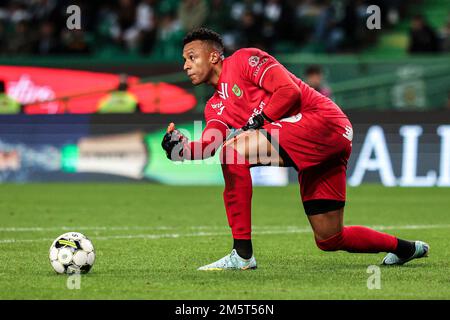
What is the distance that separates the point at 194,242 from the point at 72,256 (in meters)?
2.51

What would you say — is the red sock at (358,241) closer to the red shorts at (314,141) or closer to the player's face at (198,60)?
the red shorts at (314,141)

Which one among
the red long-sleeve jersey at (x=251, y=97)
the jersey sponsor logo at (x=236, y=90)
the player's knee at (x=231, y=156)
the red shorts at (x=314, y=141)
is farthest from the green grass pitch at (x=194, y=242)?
the jersey sponsor logo at (x=236, y=90)

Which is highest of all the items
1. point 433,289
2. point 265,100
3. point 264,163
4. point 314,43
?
point 314,43

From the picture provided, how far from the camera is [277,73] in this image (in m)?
7.34

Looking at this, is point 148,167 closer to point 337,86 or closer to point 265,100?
point 337,86

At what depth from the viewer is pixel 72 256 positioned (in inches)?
A: 289

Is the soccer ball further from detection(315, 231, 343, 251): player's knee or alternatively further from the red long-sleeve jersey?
detection(315, 231, 343, 251): player's knee

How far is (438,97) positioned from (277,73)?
10309mm

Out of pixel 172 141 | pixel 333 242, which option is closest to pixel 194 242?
pixel 333 242

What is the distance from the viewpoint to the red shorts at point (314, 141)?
24.2 feet

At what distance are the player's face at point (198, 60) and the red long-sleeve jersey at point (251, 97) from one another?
5.0 inches

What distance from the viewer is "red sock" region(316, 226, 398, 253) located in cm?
757

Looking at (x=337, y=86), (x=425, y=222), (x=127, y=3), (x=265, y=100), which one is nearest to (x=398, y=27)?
(x=337, y=86)

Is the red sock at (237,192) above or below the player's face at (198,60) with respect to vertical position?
below
